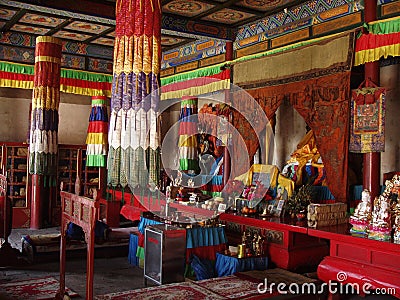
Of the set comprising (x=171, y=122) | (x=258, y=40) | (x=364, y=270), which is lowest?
(x=364, y=270)

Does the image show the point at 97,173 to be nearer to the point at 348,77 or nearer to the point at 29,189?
the point at 29,189

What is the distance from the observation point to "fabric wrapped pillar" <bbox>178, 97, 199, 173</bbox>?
9688 millimetres

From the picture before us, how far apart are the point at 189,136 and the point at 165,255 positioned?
17.4ft

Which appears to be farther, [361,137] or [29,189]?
[29,189]

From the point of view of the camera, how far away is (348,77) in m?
5.59

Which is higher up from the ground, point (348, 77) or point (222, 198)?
point (348, 77)

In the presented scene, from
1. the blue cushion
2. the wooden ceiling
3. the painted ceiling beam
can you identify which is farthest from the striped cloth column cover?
the blue cushion

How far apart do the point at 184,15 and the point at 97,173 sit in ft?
13.9

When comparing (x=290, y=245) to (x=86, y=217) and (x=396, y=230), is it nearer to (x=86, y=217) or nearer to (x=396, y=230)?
(x=396, y=230)

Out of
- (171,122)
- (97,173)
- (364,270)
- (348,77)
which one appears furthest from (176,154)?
(364,270)

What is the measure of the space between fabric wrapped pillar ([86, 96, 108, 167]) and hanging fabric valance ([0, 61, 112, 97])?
1.93 feet

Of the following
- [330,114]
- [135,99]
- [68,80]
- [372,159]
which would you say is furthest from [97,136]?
[372,159]

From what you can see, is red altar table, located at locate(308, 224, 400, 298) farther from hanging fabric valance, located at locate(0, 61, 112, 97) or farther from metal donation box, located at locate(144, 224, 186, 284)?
hanging fabric valance, located at locate(0, 61, 112, 97)

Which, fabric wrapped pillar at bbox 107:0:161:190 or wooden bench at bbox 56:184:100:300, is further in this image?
fabric wrapped pillar at bbox 107:0:161:190
